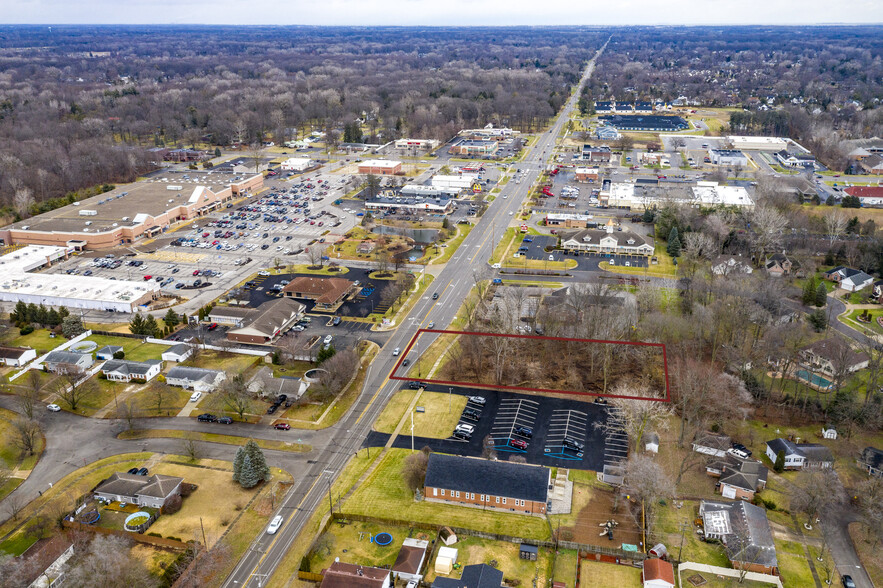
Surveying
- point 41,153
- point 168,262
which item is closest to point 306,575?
point 168,262

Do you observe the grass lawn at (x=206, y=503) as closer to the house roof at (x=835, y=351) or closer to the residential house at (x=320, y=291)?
the residential house at (x=320, y=291)

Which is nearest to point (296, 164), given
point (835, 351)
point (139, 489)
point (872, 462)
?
point (139, 489)

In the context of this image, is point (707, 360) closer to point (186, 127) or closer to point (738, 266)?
point (738, 266)

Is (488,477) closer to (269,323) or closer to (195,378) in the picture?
(195,378)

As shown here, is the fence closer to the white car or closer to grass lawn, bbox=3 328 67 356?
the white car

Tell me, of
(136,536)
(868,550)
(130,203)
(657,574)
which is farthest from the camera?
(130,203)

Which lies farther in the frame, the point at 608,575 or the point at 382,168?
the point at 382,168

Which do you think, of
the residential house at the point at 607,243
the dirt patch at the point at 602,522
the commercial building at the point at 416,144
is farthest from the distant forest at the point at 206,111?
the dirt patch at the point at 602,522

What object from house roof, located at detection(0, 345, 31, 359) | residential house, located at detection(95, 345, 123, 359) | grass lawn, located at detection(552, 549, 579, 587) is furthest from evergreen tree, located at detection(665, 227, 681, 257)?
house roof, located at detection(0, 345, 31, 359)
